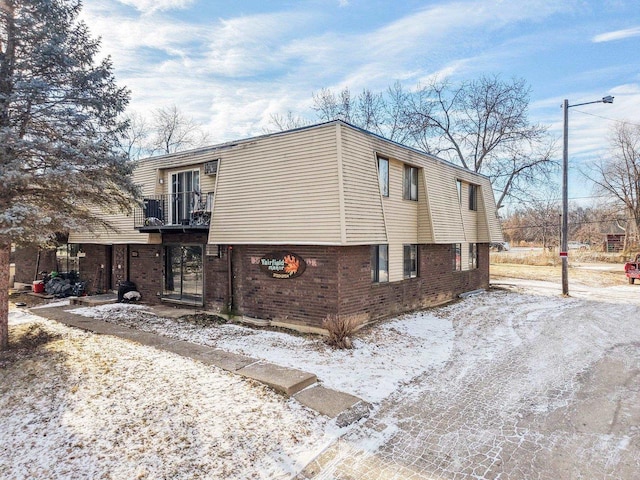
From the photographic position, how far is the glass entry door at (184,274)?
1177 cm

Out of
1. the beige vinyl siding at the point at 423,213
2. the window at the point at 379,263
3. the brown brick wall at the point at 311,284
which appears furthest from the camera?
the beige vinyl siding at the point at 423,213

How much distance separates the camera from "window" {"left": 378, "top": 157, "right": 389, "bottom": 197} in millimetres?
10471

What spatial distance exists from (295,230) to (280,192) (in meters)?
1.14

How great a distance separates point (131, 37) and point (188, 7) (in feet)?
5.25

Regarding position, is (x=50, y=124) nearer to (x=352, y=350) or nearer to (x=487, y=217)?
(x=352, y=350)

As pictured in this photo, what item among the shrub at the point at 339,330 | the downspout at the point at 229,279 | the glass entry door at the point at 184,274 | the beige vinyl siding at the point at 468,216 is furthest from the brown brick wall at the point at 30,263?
the beige vinyl siding at the point at 468,216

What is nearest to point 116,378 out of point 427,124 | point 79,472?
point 79,472

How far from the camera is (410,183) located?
11906 millimetres

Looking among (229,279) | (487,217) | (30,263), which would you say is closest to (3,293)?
(229,279)

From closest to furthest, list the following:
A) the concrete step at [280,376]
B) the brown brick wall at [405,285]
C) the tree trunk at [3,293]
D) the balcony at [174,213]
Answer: the concrete step at [280,376] → the tree trunk at [3,293] → the brown brick wall at [405,285] → the balcony at [174,213]

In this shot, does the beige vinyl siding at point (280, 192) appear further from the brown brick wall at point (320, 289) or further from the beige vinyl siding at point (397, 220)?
the beige vinyl siding at point (397, 220)

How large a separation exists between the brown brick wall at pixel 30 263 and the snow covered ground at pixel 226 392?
24.3 feet

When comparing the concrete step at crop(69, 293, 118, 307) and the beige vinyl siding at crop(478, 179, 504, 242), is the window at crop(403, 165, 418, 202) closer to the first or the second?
the beige vinyl siding at crop(478, 179, 504, 242)

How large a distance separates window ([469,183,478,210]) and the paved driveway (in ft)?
25.7
